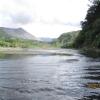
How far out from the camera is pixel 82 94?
2697 centimetres

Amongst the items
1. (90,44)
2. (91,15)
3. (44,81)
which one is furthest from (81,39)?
Result: (44,81)

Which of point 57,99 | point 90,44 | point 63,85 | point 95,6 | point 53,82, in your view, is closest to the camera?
point 57,99

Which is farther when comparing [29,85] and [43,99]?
[29,85]

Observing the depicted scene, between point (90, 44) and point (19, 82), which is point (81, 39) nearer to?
point (90, 44)

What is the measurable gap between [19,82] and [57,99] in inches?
405

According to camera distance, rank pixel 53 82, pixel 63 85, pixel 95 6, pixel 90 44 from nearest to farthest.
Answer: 1. pixel 63 85
2. pixel 53 82
3. pixel 90 44
4. pixel 95 6

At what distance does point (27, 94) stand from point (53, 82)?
7.44m

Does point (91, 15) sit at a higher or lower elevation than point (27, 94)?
higher

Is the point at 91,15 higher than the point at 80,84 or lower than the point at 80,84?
higher

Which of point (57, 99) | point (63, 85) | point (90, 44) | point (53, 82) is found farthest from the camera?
point (90, 44)

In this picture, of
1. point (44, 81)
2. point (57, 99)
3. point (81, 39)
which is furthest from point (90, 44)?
point (57, 99)

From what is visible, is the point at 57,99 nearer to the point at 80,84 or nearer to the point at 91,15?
the point at 80,84

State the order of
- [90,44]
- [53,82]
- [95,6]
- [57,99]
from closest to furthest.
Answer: [57,99], [53,82], [90,44], [95,6]

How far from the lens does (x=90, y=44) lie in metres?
148
